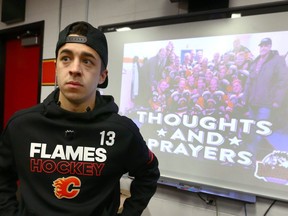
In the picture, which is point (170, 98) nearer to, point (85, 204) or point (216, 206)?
point (216, 206)

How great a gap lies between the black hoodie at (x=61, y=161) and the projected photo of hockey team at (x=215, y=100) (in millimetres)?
846

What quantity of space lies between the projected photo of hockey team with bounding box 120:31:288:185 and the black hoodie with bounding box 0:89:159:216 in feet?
2.77

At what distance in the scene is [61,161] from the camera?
88 cm

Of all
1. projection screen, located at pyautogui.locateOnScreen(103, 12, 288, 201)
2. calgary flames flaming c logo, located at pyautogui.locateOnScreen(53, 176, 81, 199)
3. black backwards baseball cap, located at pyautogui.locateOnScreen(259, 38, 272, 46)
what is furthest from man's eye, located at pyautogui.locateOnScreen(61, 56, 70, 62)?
black backwards baseball cap, located at pyautogui.locateOnScreen(259, 38, 272, 46)

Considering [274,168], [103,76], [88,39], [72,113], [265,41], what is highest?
[265,41]

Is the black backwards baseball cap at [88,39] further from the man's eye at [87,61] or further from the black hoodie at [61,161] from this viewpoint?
the black hoodie at [61,161]

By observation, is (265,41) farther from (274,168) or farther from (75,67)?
(75,67)

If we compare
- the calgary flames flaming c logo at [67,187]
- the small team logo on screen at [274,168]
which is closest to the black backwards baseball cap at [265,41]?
the small team logo on screen at [274,168]

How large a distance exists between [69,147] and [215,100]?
3.56 ft

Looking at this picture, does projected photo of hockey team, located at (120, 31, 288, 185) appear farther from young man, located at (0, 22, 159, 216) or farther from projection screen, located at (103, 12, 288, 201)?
young man, located at (0, 22, 159, 216)

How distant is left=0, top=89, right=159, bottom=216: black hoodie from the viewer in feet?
2.83

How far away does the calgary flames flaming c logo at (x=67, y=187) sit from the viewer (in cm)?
86

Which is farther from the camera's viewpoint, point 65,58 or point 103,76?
point 103,76

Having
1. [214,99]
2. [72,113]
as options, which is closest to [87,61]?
[72,113]
